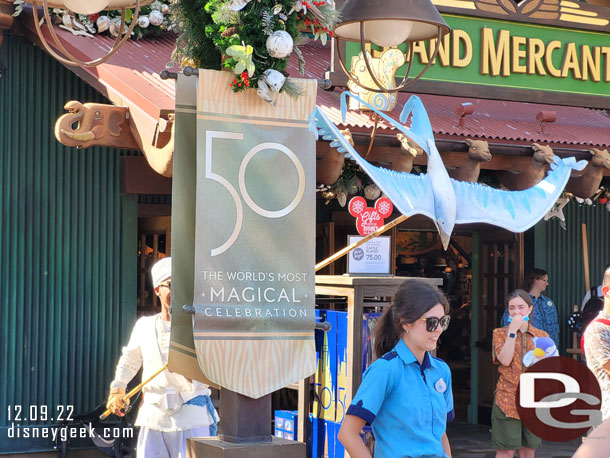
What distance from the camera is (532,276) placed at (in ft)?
34.1

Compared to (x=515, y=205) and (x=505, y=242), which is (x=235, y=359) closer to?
(x=515, y=205)

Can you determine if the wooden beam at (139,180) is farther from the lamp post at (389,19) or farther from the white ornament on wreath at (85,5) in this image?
the white ornament on wreath at (85,5)

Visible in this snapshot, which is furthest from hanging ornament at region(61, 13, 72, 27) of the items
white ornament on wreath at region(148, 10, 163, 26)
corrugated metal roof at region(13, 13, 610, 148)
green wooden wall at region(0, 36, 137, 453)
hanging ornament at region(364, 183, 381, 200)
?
hanging ornament at region(364, 183, 381, 200)

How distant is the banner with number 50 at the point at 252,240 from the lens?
4.14 m

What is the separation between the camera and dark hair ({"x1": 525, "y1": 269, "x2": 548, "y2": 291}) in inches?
408

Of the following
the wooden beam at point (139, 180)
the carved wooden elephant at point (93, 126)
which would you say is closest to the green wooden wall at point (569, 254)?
the wooden beam at point (139, 180)

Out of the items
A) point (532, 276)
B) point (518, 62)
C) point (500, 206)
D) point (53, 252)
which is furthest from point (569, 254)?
point (500, 206)

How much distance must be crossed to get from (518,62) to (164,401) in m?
5.04

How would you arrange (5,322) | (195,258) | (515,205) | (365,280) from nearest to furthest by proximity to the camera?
(195,258) → (515,205) → (365,280) → (5,322)

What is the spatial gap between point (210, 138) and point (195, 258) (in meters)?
0.51

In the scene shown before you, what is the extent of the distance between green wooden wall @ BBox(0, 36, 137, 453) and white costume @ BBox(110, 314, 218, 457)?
2947mm

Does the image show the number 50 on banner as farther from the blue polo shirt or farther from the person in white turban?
the person in white turban

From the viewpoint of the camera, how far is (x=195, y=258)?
412 centimetres

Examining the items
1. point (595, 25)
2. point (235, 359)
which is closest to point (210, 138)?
point (235, 359)
